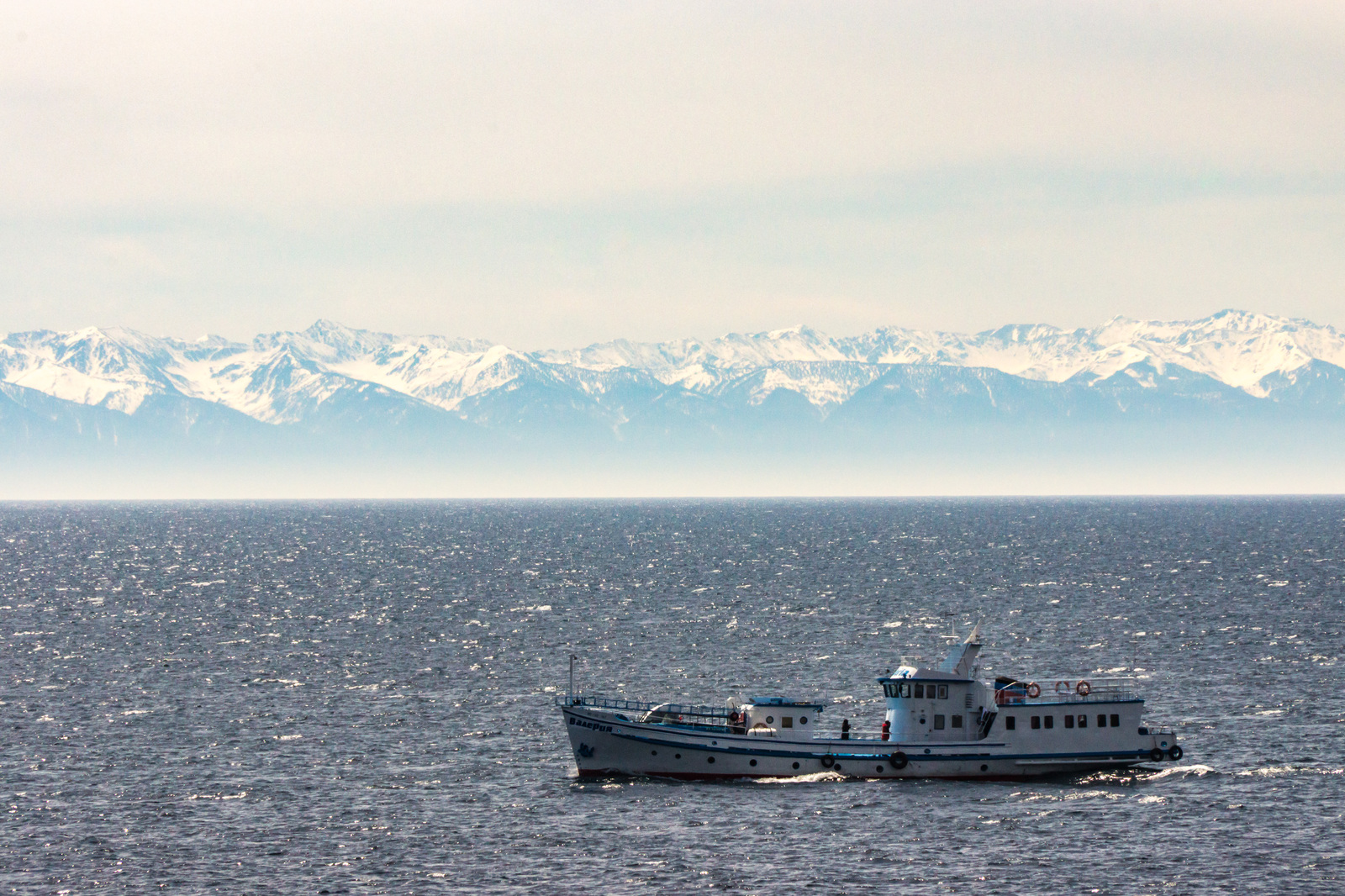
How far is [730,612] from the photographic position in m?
167

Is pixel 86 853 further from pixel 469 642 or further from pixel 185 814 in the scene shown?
pixel 469 642

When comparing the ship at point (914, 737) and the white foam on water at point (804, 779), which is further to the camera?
the ship at point (914, 737)

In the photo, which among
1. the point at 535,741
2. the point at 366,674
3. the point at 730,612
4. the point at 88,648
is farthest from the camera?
the point at 730,612

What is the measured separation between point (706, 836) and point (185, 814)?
2471 cm

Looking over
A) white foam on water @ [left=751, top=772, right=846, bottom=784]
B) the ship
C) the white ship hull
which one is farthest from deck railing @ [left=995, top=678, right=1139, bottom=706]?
white foam on water @ [left=751, top=772, right=846, bottom=784]

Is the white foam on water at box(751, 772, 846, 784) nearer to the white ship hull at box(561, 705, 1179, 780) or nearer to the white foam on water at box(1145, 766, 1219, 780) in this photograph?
the white ship hull at box(561, 705, 1179, 780)

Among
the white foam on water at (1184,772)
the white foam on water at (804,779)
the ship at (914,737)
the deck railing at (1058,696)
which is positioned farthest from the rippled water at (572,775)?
the deck railing at (1058,696)

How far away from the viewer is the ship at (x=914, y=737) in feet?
277

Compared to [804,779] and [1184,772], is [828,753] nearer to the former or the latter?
[804,779]

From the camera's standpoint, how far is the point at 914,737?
86938 mm

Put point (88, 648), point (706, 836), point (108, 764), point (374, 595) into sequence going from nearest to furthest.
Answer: point (706, 836) < point (108, 764) < point (88, 648) < point (374, 595)

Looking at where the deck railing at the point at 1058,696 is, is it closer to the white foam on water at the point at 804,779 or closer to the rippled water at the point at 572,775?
the rippled water at the point at 572,775

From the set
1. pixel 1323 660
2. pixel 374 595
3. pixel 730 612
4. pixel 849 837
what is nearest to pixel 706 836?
pixel 849 837

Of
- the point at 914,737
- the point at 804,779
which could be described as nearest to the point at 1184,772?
the point at 914,737
